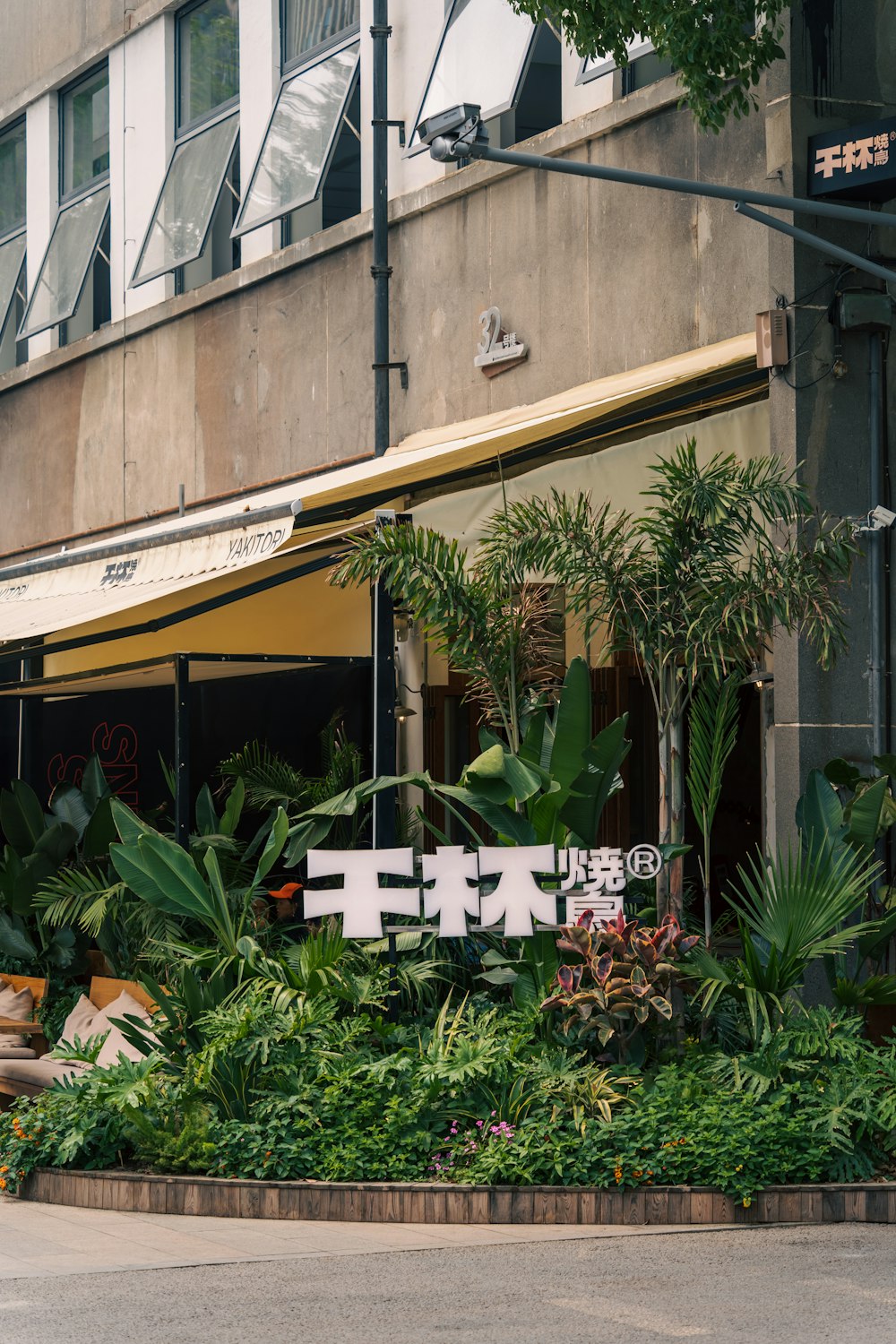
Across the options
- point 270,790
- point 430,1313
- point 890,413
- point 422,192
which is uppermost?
point 422,192

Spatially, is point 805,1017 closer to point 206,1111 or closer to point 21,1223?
point 206,1111

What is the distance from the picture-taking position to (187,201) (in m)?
17.8

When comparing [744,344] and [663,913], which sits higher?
[744,344]

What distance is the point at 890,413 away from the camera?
10.7 metres

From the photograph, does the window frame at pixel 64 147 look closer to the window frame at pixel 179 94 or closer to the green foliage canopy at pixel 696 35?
the window frame at pixel 179 94

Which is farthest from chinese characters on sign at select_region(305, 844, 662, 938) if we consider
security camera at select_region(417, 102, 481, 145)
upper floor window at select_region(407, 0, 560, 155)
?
upper floor window at select_region(407, 0, 560, 155)

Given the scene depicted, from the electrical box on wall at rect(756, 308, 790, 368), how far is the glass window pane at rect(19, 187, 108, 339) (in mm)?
10691

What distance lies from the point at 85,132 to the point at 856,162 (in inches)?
477

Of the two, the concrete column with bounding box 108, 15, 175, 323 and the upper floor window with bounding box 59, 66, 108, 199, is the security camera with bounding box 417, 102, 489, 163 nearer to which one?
the concrete column with bounding box 108, 15, 175, 323

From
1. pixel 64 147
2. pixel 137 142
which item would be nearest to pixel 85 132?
pixel 64 147

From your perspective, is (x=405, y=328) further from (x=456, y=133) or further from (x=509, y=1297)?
(x=509, y=1297)

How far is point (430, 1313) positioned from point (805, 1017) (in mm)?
3012

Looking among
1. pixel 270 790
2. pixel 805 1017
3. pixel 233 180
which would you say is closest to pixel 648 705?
pixel 270 790

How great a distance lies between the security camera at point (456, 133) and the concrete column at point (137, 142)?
30.6 feet
